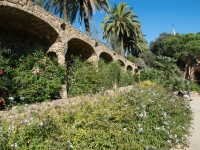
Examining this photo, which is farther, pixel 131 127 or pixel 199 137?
pixel 199 137

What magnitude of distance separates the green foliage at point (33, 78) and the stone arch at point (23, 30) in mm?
792

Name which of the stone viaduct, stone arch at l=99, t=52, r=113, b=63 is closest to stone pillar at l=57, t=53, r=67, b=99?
the stone viaduct

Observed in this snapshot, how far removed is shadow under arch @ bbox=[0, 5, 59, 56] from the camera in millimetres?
4987

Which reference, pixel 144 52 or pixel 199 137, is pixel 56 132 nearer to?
pixel 199 137

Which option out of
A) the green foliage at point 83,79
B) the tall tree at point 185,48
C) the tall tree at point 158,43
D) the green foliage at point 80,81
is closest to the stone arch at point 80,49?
the green foliage at point 83,79

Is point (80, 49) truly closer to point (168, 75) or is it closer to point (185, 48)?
point (168, 75)

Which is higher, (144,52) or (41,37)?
(144,52)

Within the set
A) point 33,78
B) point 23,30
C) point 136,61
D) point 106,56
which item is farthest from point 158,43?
point 33,78

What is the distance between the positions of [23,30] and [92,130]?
5.01 m

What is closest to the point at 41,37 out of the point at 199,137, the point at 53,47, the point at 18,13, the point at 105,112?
the point at 53,47

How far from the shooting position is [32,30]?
6105 mm

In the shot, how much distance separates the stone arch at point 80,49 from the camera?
8052mm

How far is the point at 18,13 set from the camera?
192 inches

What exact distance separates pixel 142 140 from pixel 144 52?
25.1 m
